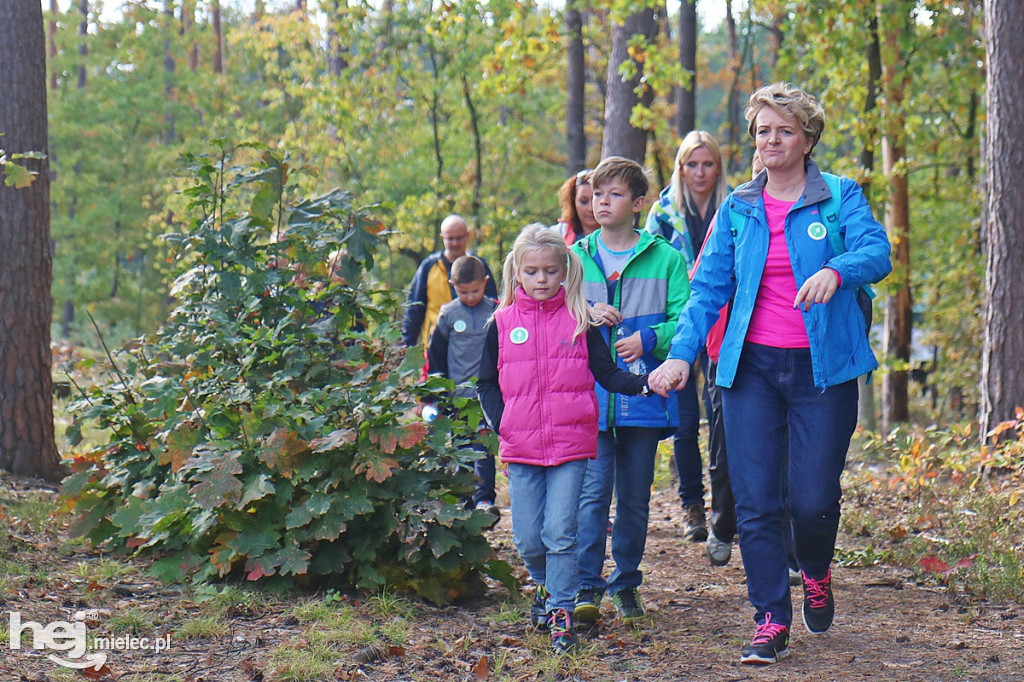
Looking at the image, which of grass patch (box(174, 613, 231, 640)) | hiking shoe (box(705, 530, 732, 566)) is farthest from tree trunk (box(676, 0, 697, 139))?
grass patch (box(174, 613, 231, 640))

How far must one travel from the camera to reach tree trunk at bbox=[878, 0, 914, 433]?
13.1 meters

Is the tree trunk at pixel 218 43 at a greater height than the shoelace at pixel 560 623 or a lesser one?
greater

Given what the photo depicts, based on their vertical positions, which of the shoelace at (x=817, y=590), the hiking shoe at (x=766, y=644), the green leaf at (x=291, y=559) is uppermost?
the green leaf at (x=291, y=559)

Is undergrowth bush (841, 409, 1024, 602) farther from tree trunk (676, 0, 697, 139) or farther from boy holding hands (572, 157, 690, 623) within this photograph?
tree trunk (676, 0, 697, 139)

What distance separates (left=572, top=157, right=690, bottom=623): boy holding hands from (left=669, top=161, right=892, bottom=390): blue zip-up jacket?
51cm

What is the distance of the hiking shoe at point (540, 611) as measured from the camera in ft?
15.5

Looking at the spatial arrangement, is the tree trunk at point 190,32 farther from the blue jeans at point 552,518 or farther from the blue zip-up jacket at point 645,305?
the blue jeans at point 552,518

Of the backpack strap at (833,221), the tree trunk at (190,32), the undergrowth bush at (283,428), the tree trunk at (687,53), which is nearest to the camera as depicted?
the backpack strap at (833,221)

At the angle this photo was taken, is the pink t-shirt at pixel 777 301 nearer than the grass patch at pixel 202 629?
Yes

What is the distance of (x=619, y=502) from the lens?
508 cm

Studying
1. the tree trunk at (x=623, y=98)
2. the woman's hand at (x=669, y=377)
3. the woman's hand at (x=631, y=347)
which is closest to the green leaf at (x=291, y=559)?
the woman's hand at (x=631, y=347)

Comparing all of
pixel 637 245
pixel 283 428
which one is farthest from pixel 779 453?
pixel 283 428

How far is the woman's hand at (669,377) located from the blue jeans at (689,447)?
78.9 inches

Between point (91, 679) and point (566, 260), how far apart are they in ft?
7.99
